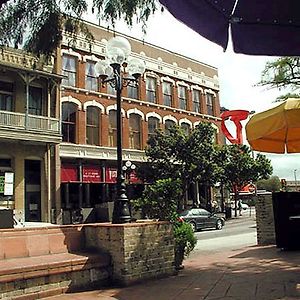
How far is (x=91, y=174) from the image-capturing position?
29.3 meters

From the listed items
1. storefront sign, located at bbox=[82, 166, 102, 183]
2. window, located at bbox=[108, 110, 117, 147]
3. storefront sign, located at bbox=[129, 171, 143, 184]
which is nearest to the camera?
storefront sign, located at bbox=[82, 166, 102, 183]

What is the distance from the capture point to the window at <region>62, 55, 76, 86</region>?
28.4 m

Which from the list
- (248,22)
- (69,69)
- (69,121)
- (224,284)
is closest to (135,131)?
(69,121)

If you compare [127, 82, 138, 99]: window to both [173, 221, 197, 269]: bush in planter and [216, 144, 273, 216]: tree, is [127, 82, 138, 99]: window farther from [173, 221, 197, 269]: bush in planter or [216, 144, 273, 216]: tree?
[173, 221, 197, 269]: bush in planter

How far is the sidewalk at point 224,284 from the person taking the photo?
5.96 m

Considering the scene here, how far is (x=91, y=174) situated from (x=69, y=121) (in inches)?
146

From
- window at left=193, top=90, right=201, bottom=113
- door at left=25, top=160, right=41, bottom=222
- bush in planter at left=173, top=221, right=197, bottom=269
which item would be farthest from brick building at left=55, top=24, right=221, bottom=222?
bush in planter at left=173, top=221, right=197, bottom=269

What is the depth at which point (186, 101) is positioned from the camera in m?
37.9

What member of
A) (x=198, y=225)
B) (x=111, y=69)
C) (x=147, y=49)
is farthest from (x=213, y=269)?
(x=147, y=49)

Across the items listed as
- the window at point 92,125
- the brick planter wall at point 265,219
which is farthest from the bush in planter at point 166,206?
the window at point 92,125

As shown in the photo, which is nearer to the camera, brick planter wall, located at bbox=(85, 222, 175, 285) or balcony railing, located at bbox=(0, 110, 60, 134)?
brick planter wall, located at bbox=(85, 222, 175, 285)

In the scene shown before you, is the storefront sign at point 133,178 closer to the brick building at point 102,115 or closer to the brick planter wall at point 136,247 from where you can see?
the brick building at point 102,115

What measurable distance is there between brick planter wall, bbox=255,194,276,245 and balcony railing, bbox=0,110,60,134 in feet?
49.8

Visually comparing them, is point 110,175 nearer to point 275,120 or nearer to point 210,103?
point 210,103
